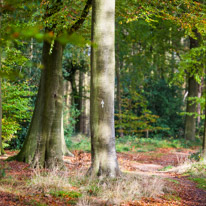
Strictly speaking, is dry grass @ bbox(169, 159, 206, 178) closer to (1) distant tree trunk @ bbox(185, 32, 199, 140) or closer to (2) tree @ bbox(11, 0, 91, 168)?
(2) tree @ bbox(11, 0, 91, 168)

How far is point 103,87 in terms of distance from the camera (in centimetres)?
664

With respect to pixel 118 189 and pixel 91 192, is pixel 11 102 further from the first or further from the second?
pixel 118 189

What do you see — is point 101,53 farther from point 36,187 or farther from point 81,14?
point 36,187

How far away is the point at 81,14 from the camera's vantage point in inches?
335

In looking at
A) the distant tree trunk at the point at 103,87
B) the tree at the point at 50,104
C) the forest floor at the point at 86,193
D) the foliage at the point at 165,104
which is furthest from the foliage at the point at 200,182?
the foliage at the point at 165,104

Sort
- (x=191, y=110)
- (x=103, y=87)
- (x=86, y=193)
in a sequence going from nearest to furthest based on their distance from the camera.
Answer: (x=86, y=193)
(x=103, y=87)
(x=191, y=110)

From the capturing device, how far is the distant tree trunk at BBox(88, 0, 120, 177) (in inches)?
260

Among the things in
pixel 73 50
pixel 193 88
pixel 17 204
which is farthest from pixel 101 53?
pixel 193 88

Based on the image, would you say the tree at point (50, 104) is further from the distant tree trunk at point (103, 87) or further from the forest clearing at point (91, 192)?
the distant tree trunk at point (103, 87)

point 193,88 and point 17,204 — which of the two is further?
point 193,88

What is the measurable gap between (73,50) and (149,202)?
40.6ft

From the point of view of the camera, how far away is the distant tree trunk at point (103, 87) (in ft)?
21.7

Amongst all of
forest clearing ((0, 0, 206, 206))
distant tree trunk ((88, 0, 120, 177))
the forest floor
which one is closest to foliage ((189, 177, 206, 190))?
forest clearing ((0, 0, 206, 206))

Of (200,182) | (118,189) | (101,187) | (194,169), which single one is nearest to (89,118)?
(194,169)
